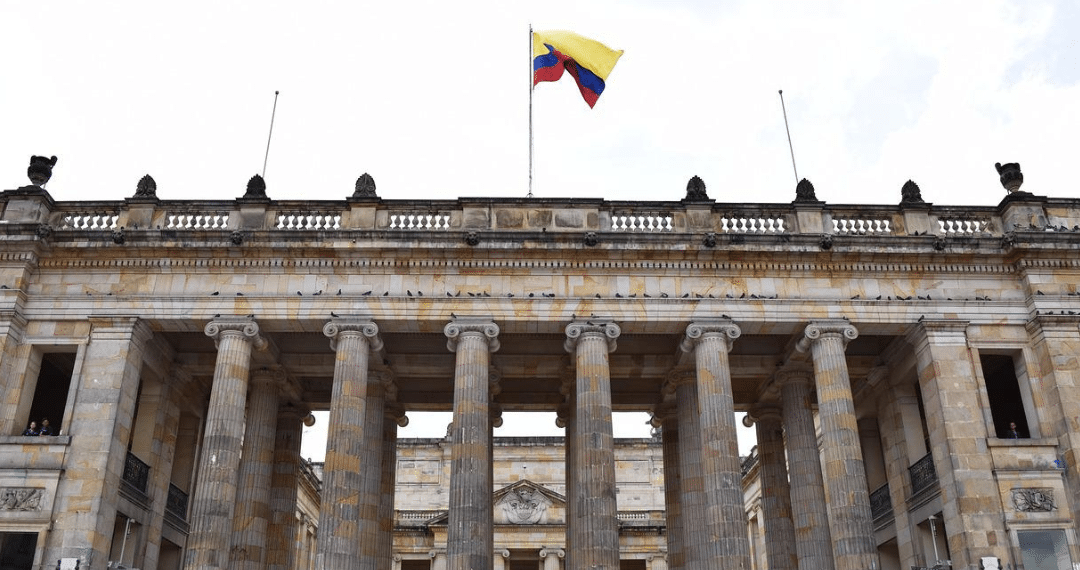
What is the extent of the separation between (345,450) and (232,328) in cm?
421

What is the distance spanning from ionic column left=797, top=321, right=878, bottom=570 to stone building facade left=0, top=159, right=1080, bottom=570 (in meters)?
0.06

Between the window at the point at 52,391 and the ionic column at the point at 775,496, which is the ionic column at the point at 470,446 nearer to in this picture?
the ionic column at the point at 775,496

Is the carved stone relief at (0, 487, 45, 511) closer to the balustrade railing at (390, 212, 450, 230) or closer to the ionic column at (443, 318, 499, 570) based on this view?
the ionic column at (443, 318, 499, 570)

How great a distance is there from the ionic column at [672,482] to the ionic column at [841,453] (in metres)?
5.28

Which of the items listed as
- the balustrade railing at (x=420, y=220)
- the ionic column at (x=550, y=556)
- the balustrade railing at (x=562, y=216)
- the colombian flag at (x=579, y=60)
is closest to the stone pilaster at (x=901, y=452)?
the balustrade railing at (x=562, y=216)

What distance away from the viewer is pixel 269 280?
72.2ft

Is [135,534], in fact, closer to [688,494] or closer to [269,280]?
[269,280]

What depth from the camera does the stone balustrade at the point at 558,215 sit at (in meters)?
22.8

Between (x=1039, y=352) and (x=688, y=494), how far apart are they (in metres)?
9.37

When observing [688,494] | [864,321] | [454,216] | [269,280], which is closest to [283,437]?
[269,280]

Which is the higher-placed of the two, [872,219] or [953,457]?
[872,219]

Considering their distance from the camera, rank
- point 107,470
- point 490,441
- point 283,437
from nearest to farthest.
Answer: point 107,470
point 490,441
point 283,437

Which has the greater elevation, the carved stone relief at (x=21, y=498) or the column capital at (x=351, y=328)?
the column capital at (x=351, y=328)

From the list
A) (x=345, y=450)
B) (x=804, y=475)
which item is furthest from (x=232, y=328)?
(x=804, y=475)
